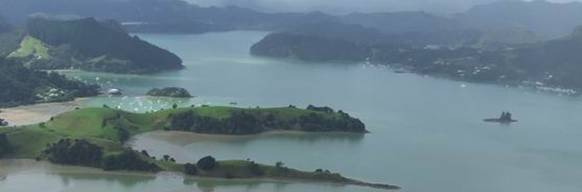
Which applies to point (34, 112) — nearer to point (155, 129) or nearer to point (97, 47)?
point (155, 129)

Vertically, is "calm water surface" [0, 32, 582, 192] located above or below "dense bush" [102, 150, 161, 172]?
above

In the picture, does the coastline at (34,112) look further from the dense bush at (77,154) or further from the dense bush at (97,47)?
the dense bush at (97,47)

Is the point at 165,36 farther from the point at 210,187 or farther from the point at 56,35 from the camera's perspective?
the point at 210,187

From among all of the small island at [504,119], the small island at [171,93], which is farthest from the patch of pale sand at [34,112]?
the small island at [504,119]

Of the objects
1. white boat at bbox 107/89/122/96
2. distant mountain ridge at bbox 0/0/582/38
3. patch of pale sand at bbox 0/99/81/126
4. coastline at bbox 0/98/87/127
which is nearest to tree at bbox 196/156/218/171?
coastline at bbox 0/98/87/127

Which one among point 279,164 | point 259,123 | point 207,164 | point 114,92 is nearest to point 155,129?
point 259,123

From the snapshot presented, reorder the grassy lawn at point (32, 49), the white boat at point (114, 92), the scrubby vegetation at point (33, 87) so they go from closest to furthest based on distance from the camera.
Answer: the scrubby vegetation at point (33, 87), the white boat at point (114, 92), the grassy lawn at point (32, 49)

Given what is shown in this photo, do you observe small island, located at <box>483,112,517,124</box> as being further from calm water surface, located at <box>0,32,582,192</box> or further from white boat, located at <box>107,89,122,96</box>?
white boat, located at <box>107,89,122,96</box>
